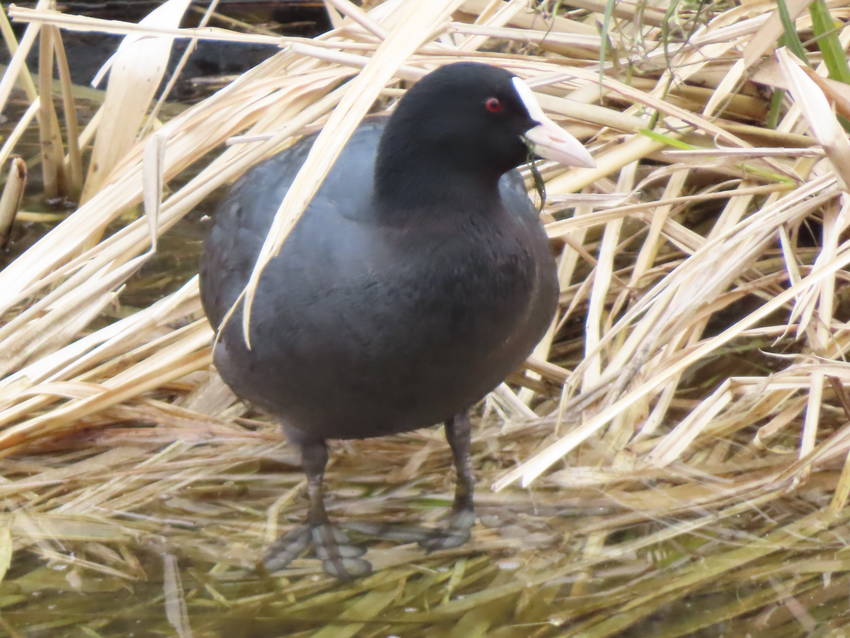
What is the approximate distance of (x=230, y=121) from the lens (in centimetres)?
324

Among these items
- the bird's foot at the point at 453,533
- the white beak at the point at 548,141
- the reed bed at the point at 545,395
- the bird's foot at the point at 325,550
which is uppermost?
the white beak at the point at 548,141

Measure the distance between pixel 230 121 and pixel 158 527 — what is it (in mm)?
1013

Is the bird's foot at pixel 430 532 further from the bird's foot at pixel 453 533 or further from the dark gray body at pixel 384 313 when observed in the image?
the dark gray body at pixel 384 313

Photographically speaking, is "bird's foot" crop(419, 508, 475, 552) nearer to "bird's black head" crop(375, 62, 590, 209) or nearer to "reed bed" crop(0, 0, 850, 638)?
"reed bed" crop(0, 0, 850, 638)

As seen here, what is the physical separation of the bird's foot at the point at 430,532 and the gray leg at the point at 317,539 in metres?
0.07

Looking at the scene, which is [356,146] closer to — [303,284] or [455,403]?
[303,284]

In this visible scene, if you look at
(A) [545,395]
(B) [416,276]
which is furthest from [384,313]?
(A) [545,395]

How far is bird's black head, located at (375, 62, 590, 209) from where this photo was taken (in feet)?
8.02

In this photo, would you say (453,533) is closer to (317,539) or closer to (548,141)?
(317,539)

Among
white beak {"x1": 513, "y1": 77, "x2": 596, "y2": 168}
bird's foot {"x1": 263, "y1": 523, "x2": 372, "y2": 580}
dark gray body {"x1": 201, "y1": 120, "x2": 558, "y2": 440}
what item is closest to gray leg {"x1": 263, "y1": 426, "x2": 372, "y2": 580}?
bird's foot {"x1": 263, "y1": 523, "x2": 372, "y2": 580}

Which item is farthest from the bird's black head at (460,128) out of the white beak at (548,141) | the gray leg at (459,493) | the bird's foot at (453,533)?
the bird's foot at (453,533)

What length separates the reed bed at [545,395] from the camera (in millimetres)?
2584

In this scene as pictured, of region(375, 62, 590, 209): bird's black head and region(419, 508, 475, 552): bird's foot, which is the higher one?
region(375, 62, 590, 209): bird's black head

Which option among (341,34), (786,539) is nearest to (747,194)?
(786,539)
